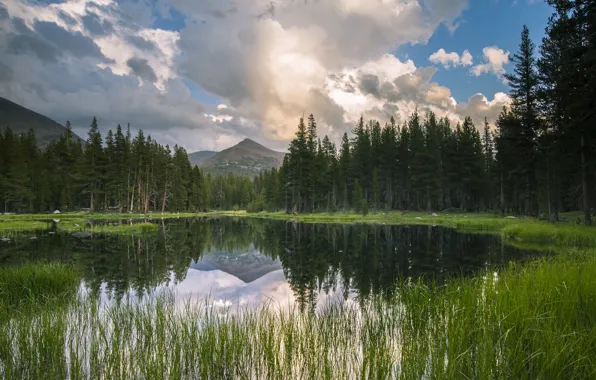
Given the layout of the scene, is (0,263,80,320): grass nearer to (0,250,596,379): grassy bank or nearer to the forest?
(0,250,596,379): grassy bank

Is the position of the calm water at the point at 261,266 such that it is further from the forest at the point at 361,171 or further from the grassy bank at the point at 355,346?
the forest at the point at 361,171

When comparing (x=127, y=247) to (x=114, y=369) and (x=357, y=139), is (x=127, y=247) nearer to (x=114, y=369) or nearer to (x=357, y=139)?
(x=114, y=369)

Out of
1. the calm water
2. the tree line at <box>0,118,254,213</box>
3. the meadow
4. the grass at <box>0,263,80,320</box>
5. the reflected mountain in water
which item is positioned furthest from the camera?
the tree line at <box>0,118,254,213</box>

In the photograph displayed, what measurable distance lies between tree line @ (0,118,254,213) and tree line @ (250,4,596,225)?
111 feet

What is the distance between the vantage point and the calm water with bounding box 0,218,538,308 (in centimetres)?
1259

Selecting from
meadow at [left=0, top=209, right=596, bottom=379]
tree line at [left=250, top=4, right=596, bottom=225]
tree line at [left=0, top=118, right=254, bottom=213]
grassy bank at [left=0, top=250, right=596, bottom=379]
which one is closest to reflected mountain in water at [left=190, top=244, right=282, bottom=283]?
meadow at [left=0, top=209, right=596, bottom=379]

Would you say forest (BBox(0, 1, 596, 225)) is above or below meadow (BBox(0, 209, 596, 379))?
above

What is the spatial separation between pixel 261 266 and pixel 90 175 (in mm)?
62259

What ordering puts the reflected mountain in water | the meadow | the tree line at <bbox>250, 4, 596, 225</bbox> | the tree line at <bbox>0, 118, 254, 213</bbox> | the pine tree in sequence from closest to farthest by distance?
the meadow, the reflected mountain in water, the tree line at <bbox>250, 4, 596, 225</bbox>, the pine tree, the tree line at <bbox>0, 118, 254, 213</bbox>

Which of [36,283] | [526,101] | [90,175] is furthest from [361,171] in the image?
[36,283]

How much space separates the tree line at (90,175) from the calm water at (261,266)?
47227 millimetres

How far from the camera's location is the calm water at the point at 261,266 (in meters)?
12.6

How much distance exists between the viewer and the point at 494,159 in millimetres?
76000

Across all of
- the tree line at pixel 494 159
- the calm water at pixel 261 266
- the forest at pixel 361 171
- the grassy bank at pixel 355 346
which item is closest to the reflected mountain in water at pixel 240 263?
the calm water at pixel 261 266
